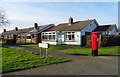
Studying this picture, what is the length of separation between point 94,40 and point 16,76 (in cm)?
665

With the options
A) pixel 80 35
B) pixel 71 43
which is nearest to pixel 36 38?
pixel 71 43

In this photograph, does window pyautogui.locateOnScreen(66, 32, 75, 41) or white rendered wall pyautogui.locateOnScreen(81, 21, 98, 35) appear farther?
window pyautogui.locateOnScreen(66, 32, 75, 41)

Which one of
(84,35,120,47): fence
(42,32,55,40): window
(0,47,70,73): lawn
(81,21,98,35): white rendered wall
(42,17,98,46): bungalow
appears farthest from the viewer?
(42,32,55,40): window

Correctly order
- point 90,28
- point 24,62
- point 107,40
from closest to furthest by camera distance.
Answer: point 24,62, point 107,40, point 90,28

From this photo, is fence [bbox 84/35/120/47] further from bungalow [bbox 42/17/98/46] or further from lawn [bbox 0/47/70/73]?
lawn [bbox 0/47/70/73]

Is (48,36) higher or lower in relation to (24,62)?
higher

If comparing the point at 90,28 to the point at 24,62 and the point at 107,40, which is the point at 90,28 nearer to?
the point at 107,40

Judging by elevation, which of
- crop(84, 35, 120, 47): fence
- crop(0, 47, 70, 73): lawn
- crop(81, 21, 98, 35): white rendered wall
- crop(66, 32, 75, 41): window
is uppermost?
crop(81, 21, 98, 35): white rendered wall

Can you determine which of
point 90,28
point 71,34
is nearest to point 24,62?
point 71,34

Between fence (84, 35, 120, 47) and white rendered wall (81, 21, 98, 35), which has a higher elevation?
white rendered wall (81, 21, 98, 35)

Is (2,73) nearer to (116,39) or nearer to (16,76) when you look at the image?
(16,76)

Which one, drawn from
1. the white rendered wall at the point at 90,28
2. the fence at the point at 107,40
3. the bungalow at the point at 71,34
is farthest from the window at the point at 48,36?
the fence at the point at 107,40

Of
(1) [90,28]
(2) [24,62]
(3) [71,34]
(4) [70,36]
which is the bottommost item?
(2) [24,62]

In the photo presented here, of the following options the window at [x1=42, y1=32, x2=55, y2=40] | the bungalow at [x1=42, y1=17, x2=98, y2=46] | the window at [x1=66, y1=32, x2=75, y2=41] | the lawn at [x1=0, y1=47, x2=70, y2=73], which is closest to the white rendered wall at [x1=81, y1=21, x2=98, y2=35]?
the bungalow at [x1=42, y1=17, x2=98, y2=46]
